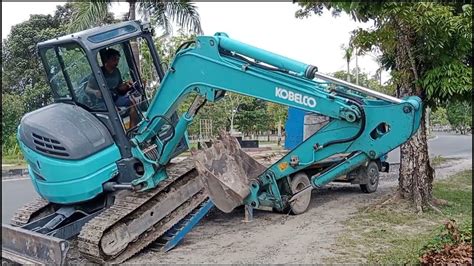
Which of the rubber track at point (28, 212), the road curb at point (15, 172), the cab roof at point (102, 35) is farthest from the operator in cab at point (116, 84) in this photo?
the road curb at point (15, 172)

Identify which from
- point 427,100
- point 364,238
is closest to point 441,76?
point 427,100

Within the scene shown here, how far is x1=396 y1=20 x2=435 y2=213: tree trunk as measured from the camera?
8.41m

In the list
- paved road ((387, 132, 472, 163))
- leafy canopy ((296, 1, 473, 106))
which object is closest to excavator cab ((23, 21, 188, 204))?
leafy canopy ((296, 1, 473, 106))

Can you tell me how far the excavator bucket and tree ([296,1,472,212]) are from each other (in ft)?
7.79

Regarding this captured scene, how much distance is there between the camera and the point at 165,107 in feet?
20.9

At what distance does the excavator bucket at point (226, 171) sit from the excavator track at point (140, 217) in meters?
0.38

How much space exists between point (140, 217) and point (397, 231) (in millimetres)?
3573

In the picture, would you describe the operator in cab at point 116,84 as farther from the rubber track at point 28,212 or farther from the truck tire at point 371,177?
the truck tire at point 371,177

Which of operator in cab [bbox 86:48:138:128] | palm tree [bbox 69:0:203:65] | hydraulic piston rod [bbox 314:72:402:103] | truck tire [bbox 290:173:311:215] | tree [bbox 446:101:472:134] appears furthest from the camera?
palm tree [bbox 69:0:203:65]

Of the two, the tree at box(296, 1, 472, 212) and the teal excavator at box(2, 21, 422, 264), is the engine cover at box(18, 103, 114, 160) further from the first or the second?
the tree at box(296, 1, 472, 212)

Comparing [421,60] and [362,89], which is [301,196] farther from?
[421,60]

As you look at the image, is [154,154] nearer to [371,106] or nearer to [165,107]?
[165,107]

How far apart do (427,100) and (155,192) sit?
16.3 ft

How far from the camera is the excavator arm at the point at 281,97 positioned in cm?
593
